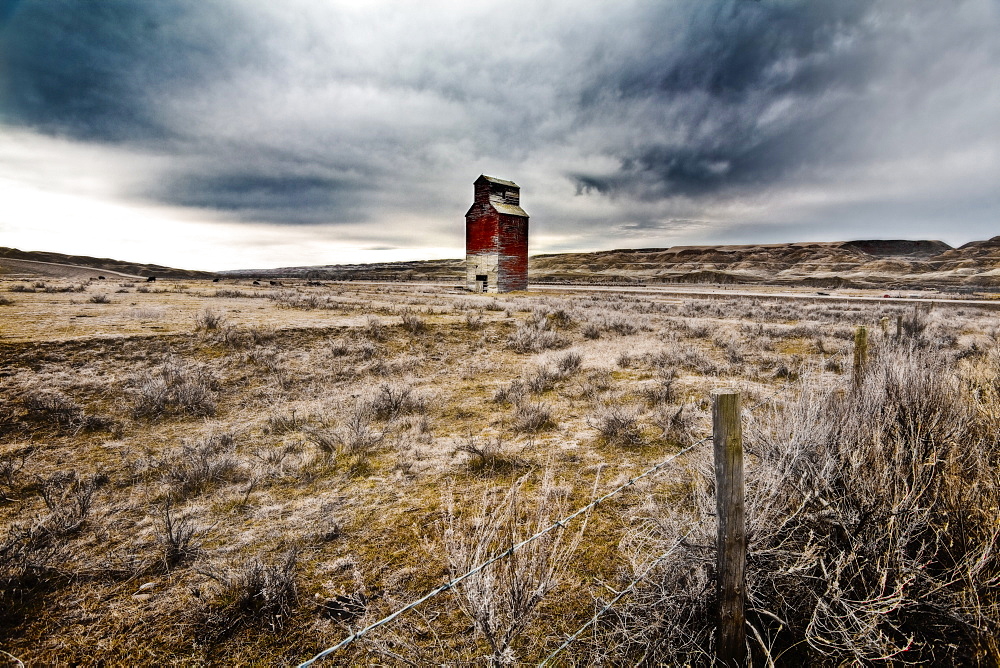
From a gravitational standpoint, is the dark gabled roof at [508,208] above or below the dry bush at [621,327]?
above

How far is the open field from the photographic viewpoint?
2584mm

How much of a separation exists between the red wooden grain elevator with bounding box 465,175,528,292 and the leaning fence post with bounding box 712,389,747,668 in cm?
3083

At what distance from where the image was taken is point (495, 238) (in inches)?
1272

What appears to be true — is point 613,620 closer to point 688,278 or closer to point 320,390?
point 320,390

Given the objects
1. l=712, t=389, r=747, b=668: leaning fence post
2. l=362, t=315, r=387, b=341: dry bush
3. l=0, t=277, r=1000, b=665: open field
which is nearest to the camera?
l=712, t=389, r=747, b=668: leaning fence post

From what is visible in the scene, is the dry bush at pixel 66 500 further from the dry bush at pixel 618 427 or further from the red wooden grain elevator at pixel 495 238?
Result: the red wooden grain elevator at pixel 495 238

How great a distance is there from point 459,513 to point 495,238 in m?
29.4

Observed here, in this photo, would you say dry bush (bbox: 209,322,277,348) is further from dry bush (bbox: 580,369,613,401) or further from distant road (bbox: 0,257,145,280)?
distant road (bbox: 0,257,145,280)

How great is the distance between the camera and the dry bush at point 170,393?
685 centimetres

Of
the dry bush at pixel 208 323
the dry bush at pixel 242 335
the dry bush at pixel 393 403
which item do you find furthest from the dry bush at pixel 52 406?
the dry bush at pixel 393 403

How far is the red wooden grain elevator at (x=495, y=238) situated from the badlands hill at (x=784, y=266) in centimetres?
935

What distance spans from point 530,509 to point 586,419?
2896 mm

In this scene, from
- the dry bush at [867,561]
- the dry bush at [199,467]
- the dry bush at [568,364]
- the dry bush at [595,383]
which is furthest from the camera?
the dry bush at [568,364]

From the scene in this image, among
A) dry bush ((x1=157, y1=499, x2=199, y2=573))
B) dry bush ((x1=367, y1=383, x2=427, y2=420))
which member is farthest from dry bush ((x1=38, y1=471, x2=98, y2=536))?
dry bush ((x1=367, y1=383, x2=427, y2=420))
